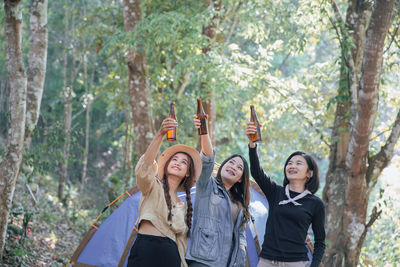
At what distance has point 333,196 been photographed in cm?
721

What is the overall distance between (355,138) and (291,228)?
3641 mm

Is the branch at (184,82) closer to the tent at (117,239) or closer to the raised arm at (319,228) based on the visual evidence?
the tent at (117,239)

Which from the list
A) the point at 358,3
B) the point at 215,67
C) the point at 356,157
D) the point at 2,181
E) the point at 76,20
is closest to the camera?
the point at 2,181

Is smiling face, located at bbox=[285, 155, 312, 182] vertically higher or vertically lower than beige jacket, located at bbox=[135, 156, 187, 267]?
higher

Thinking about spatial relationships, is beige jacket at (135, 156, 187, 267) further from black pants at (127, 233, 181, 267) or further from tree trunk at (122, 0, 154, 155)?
tree trunk at (122, 0, 154, 155)

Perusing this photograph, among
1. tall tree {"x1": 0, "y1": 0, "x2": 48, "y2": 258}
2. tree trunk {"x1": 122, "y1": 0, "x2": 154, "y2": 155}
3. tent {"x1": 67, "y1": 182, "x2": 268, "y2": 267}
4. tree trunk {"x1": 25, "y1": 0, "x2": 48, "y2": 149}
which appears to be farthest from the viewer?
tree trunk {"x1": 122, "y1": 0, "x2": 154, "y2": 155}

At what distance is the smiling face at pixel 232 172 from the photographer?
3.71 metres

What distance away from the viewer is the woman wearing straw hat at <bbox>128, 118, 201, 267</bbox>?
3293mm

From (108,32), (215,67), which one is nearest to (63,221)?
(108,32)

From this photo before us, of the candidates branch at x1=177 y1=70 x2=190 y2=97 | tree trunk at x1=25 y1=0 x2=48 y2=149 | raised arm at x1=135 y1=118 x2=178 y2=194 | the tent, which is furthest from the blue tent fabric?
branch at x1=177 y1=70 x2=190 y2=97

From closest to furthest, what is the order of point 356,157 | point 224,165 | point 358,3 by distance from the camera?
point 224,165 → point 356,157 → point 358,3

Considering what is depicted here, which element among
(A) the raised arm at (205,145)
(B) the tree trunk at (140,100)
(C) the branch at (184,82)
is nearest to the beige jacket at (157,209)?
(A) the raised arm at (205,145)

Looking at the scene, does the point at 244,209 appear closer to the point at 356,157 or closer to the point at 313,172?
the point at 313,172

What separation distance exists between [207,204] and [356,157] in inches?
157
